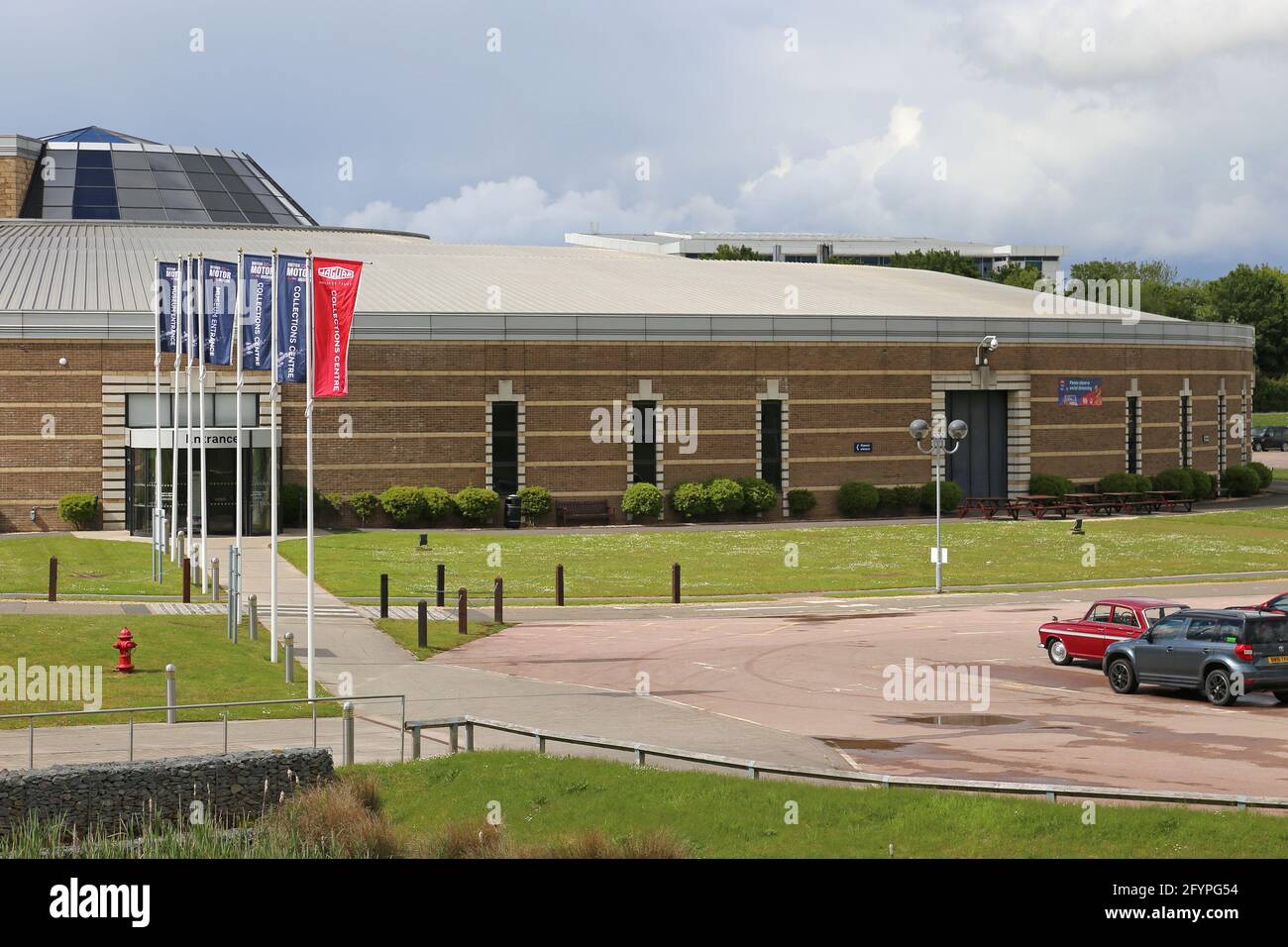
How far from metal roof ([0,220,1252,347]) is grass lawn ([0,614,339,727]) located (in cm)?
2822

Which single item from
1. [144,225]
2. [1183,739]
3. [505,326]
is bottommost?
[1183,739]

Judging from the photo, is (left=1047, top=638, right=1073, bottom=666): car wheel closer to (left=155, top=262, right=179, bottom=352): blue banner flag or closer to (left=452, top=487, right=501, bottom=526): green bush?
(left=155, top=262, right=179, bottom=352): blue banner flag

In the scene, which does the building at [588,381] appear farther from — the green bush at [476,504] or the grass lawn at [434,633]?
the grass lawn at [434,633]

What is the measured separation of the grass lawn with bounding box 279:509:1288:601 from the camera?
43188mm

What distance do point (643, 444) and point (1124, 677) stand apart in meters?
36.2

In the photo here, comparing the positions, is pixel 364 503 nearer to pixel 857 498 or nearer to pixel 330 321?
pixel 857 498

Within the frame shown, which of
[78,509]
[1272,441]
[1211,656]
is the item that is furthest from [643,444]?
[1272,441]

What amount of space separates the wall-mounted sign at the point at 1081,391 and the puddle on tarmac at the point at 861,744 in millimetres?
49025

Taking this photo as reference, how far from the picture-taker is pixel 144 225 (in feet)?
236

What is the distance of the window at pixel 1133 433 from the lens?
231ft
